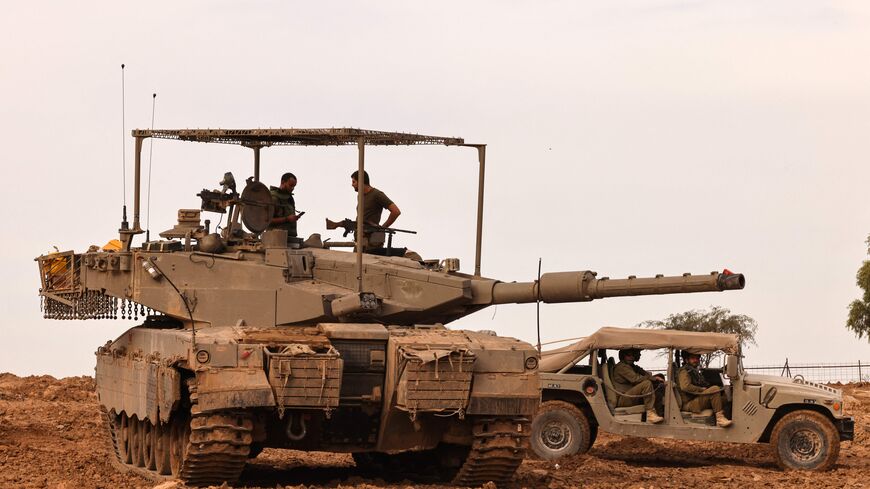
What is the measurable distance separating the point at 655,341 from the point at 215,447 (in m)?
7.66

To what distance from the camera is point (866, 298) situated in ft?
190

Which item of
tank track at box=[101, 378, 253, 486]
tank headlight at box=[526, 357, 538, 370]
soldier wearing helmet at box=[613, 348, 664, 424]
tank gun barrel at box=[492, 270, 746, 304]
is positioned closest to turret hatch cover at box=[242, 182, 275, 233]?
tank gun barrel at box=[492, 270, 746, 304]

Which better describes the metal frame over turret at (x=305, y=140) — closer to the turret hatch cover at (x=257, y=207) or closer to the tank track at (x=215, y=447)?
the turret hatch cover at (x=257, y=207)

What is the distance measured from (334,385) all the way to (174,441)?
267 cm

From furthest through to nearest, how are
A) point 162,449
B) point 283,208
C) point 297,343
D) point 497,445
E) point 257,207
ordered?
point 283,208
point 257,207
point 162,449
point 497,445
point 297,343

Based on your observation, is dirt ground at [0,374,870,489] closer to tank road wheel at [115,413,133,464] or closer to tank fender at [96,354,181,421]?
tank road wheel at [115,413,133,464]

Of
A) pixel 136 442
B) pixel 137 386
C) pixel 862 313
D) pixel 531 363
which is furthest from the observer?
pixel 862 313

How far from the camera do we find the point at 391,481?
21.7m

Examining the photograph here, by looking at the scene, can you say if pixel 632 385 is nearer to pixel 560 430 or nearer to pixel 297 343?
pixel 560 430

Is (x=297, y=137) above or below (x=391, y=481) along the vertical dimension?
above

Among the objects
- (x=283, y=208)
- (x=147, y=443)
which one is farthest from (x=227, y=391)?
(x=283, y=208)

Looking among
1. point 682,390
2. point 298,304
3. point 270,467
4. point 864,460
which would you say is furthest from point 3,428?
point 864,460

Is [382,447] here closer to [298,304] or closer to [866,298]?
[298,304]

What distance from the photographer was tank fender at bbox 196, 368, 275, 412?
18.5 metres
